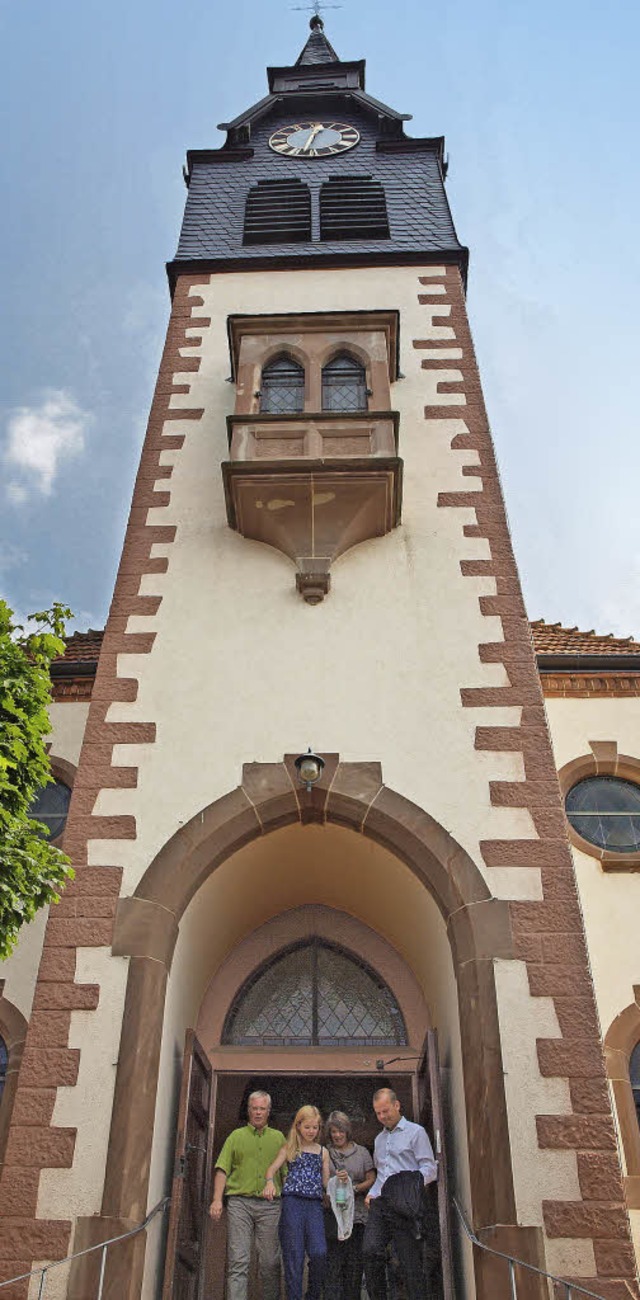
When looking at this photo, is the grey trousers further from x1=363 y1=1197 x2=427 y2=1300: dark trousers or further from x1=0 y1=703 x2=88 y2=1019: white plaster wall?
x1=0 y1=703 x2=88 y2=1019: white plaster wall

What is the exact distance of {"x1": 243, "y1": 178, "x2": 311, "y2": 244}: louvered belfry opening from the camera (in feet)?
47.8

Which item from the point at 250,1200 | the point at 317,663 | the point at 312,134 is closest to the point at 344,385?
the point at 317,663

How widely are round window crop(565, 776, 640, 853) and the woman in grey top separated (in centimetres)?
408

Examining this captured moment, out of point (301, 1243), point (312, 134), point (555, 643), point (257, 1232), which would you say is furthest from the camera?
point (312, 134)

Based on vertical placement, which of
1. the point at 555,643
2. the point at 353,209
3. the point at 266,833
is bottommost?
the point at 266,833

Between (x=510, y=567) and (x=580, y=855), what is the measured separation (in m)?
2.84

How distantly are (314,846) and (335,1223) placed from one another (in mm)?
2823

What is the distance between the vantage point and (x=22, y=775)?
764 centimetres

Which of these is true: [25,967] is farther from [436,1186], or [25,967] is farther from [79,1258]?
[436,1186]

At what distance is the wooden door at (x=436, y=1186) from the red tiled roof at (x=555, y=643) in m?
5.33

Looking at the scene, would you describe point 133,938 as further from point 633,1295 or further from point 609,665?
point 609,665

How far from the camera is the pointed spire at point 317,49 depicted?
22.2 metres

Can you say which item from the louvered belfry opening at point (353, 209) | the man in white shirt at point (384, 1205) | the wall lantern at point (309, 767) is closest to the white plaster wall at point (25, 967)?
the wall lantern at point (309, 767)

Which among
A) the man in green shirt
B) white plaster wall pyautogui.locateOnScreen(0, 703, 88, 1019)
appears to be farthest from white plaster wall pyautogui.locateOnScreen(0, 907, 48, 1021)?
the man in green shirt
